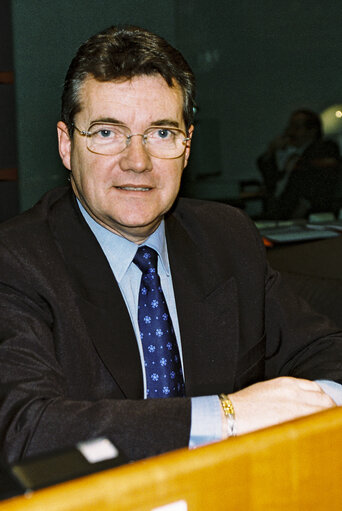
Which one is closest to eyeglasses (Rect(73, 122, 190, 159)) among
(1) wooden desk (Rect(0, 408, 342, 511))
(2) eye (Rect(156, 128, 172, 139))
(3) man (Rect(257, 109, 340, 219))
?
(2) eye (Rect(156, 128, 172, 139))

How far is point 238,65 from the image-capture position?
3.61m

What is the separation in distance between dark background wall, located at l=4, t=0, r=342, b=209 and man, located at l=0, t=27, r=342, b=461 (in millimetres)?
1689

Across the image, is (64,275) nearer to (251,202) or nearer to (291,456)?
(291,456)

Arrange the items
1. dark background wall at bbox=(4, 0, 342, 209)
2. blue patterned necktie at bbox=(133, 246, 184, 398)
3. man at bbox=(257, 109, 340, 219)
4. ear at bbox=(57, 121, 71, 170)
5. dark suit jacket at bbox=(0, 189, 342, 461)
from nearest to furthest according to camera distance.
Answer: dark suit jacket at bbox=(0, 189, 342, 461)
blue patterned necktie at bbox=(133, 246, 184, 398)
ear at bbox=(57, 121, 71, 170)
dark background wall at bbox=(4, 0, 342, 209)
man at bbox=(257, 109, 340, 219)

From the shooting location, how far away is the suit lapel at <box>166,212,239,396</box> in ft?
5.04

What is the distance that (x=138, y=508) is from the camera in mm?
567

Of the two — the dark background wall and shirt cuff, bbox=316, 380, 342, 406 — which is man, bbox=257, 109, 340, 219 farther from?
shirt cuff, bbox=316, 380, 342, 406

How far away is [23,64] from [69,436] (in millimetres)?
2331

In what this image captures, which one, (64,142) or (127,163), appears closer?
(127,163)

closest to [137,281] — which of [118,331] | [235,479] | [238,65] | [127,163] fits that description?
[118,331]

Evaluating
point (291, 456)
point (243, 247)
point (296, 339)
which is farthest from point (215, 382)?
point (291, 456)

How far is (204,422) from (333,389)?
0.43 metres

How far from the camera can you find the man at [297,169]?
3.76 metres

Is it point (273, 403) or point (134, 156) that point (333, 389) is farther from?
point (134, 156)
